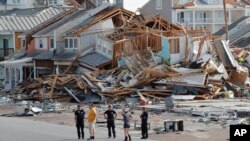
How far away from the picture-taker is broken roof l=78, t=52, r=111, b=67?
52.6 m

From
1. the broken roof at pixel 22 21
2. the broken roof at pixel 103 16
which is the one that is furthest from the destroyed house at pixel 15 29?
the broken roof at pixel 103 16

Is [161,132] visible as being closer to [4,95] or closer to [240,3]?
[4,95]

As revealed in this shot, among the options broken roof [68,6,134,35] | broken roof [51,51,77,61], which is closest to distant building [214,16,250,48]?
broken roof [68,6,134,35]

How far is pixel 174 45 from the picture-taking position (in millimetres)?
51844

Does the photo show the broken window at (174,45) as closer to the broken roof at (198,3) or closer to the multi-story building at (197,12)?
the multi-story building at (197,12)

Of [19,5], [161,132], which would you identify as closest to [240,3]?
[19,5]

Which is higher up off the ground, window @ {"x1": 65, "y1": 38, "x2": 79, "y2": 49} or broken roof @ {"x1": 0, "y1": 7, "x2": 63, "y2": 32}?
broken roof @ {"x1": 0, "y1": 7, "x2": 63, "y2": 32}

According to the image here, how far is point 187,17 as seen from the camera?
98562 millimetres

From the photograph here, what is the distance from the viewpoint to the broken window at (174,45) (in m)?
51.7

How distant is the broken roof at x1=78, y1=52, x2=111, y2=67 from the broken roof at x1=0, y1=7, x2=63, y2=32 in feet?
55.5

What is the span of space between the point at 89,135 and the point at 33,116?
1078 cm

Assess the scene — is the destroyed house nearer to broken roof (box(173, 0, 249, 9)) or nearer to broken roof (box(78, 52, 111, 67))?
broken roof (box(78, 52, 111, 67))

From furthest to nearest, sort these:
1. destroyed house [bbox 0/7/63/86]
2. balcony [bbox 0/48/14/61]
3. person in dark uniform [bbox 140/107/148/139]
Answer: balcony [bbox 0/48/14/61] < destroyed house [bbox 0/7/63/86] < person in dark uniform [bbox 140/107/148/139]

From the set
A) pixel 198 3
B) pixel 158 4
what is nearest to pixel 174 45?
pixel 158 4
